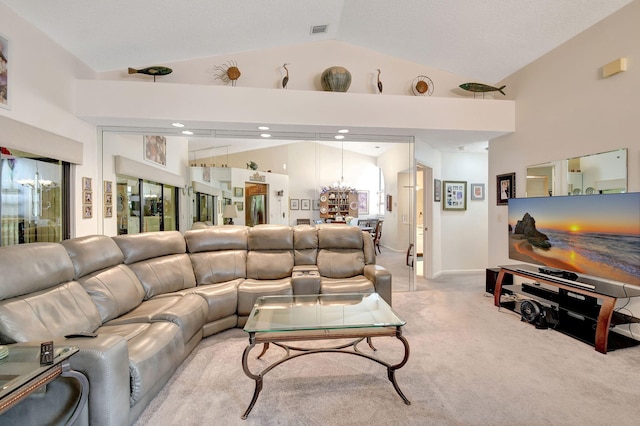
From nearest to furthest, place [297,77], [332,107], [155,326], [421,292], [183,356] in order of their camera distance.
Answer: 1. [155,326]
2. [183,356]
3. [332,107]
4. [297,77]
5. [421,292]

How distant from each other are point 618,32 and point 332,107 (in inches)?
118

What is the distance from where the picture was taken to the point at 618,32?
2.95 m

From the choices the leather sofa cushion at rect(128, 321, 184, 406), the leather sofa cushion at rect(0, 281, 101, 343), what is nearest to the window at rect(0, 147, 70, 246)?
the leather sofa cushion at rect(0, 281, 101, 343)

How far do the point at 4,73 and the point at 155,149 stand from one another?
1845 millimetres

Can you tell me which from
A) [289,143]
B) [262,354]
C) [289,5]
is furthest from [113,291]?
[289,5]

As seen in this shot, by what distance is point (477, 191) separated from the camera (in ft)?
19.3

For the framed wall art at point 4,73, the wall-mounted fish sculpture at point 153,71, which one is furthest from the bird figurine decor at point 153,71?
the framed wall art at point 4,73

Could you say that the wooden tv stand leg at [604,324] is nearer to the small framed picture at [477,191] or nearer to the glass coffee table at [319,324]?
the glass coffee table at [319,324]

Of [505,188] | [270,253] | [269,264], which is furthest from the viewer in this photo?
[505,188]

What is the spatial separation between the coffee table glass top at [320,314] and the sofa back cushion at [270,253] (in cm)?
84

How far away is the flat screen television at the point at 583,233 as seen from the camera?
8.51 feet

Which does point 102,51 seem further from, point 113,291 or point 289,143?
point 113,291

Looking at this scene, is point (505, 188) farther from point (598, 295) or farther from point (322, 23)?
point (322, 23)

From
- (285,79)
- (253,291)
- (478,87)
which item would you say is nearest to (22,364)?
(253,291)
